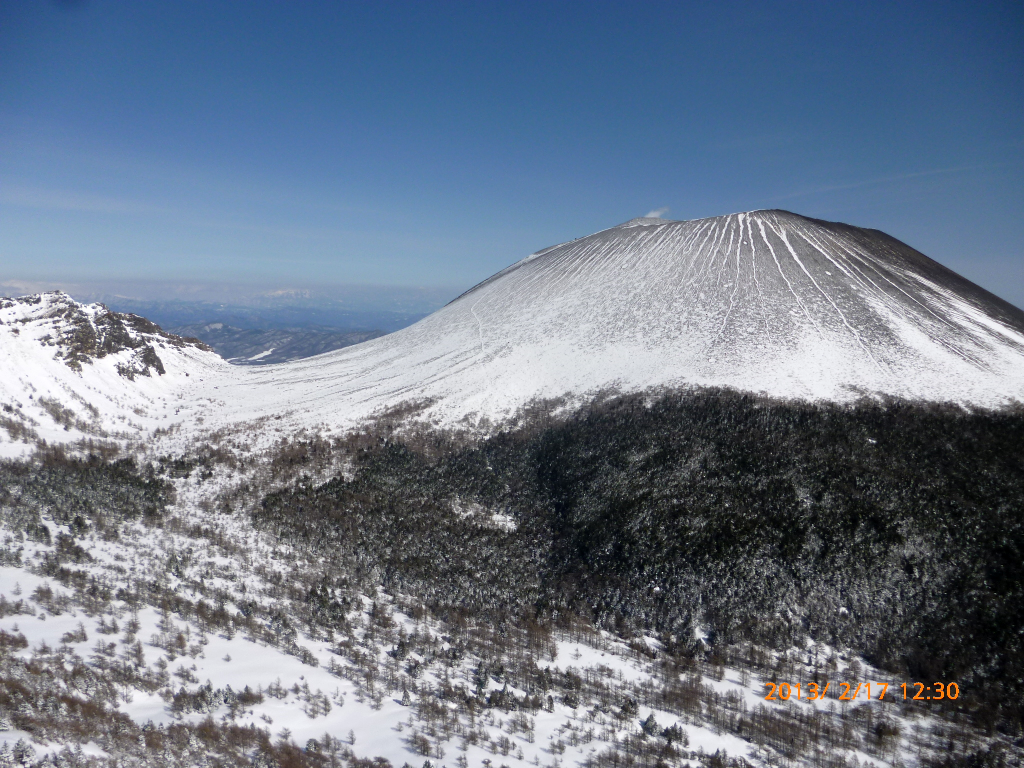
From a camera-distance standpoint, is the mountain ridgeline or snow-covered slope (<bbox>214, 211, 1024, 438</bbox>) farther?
snow-covered slope (<bbox>214, 211, 1024, 438</bbox>)

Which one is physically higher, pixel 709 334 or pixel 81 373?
pixel 709 334

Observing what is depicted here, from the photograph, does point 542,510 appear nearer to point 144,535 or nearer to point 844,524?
point 844,524
